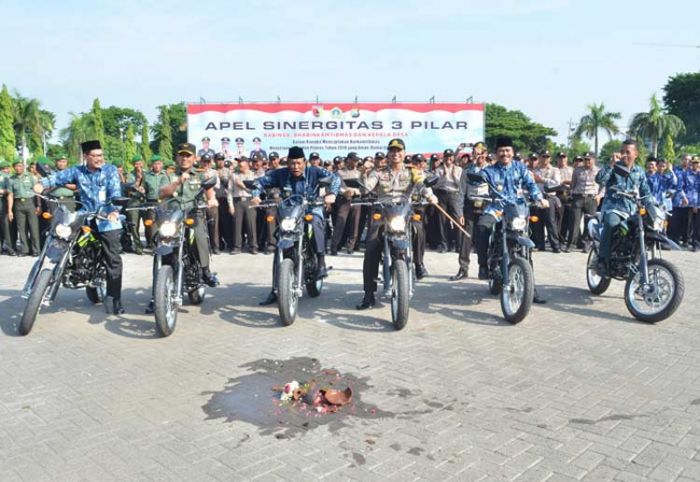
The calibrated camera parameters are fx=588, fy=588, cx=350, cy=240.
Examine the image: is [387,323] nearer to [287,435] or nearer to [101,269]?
[287,435]

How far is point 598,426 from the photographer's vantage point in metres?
3.74

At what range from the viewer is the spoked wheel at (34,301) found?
5.84 meters

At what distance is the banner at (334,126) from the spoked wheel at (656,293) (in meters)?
18.2

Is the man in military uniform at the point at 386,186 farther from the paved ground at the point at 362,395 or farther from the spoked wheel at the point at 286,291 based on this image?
the spoked wheel at the point at 286,291

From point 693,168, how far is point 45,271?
1298 centimetres

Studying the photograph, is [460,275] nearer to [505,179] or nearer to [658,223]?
[505,179]

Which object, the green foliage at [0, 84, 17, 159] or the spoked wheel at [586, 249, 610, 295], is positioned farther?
the green foliage at [0, 84, 17, 159]

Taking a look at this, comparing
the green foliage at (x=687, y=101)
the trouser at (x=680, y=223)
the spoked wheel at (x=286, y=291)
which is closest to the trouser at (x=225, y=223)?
the spoked wheel at (x=286, y=291)

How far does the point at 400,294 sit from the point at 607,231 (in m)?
2.86

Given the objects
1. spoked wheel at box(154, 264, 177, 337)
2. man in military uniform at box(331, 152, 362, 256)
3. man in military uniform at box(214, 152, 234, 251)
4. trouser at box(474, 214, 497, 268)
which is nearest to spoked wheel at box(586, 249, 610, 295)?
trouser at box(474, 214, 497, 268)

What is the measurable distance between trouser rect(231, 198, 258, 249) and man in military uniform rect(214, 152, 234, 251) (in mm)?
261

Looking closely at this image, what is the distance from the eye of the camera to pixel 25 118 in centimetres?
5922

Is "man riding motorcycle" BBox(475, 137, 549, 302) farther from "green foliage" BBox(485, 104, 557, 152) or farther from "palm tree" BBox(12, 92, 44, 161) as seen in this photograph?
"palm tree" BBox(12, 92, 44, 161)

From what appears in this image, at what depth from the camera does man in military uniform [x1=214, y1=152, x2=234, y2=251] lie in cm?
1267
